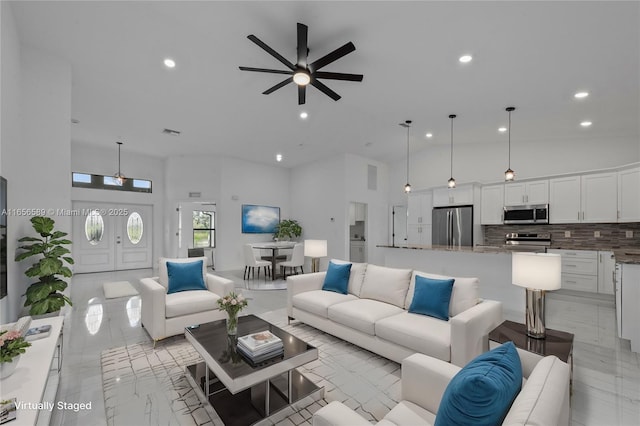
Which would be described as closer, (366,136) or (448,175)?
(366,136)

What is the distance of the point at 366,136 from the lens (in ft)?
21.8

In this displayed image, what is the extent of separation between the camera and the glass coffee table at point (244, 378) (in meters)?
1.86

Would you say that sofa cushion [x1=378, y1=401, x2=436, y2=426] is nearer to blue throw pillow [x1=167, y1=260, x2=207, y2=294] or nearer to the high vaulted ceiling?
blue throw pillow [x1=167, y1=260, x2=207, y2=294]

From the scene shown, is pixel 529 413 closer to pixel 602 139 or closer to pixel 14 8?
pixel 14 8

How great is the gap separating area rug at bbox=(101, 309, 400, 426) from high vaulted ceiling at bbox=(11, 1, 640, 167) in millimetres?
3356

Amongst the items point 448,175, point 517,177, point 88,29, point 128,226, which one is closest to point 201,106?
point 88,29

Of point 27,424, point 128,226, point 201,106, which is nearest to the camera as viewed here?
point 27,424

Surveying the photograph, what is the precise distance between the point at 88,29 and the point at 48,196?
2.08 metres

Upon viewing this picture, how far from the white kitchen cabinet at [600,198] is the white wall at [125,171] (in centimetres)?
989

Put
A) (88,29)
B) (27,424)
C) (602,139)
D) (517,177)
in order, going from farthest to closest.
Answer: (517,177), (602,139), (88,29), (27,424)

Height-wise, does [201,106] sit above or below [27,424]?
above

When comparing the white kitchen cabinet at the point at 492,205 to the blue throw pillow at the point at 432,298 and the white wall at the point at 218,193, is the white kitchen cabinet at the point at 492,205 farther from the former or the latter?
the white wall at the point at 218,193

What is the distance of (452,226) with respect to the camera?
22.3ft

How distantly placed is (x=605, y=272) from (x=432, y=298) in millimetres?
4551
